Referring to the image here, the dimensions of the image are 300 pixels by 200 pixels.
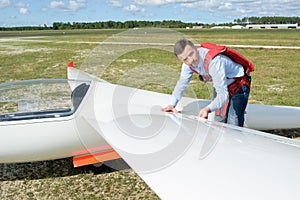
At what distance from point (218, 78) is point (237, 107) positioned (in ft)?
3.19

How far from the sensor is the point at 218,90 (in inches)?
135

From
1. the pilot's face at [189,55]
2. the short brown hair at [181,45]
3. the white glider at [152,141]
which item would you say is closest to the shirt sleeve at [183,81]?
the white glider at [152,141]

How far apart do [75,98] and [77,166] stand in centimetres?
96

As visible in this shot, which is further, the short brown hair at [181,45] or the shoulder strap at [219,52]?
the shoulder strap at [219,52]

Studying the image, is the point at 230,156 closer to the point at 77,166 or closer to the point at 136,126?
the point at 136,126

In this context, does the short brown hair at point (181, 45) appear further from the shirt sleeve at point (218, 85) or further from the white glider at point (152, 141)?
the white glider at point (152, 141)

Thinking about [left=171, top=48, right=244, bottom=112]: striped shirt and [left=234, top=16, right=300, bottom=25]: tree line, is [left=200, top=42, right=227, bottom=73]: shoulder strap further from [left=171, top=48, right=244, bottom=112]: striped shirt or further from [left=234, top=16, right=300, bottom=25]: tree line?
[left=234, top=16, right=300, bottom=25]: tree line

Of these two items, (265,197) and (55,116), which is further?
(55,116)

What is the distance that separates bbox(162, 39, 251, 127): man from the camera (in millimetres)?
3374

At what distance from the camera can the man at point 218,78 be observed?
337 cm

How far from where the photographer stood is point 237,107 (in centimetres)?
421

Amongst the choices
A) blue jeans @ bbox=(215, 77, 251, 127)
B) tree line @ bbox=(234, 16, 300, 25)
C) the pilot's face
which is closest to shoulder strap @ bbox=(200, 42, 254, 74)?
the pilot's face

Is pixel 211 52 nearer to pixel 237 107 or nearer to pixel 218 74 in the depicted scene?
pixel 218 74

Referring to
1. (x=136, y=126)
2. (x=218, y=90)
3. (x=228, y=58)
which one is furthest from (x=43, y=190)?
(x=228, y=58)
